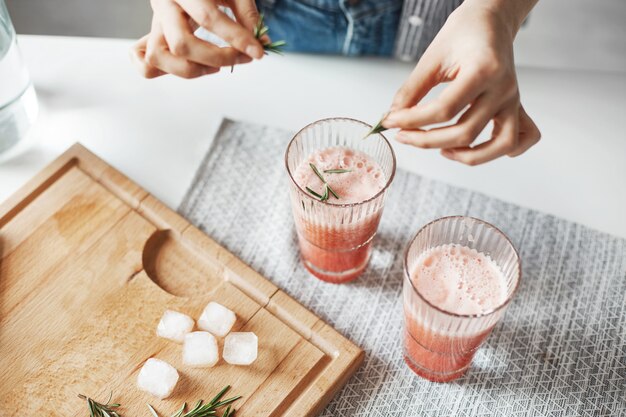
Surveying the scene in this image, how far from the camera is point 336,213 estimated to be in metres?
1.13

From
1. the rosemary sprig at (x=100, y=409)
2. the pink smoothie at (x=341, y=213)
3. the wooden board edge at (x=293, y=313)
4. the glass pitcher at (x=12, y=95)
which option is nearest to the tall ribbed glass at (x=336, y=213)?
the pink smoothie at (x=341, y=213)

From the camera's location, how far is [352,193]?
118 centimetres

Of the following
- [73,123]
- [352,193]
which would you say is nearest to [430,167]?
[352,193]

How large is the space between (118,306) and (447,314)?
Result: 0.63 meters

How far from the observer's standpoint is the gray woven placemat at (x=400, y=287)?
1.18 meters

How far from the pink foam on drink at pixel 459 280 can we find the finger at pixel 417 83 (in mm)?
275

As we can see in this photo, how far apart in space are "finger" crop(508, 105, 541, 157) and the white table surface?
1.24ft

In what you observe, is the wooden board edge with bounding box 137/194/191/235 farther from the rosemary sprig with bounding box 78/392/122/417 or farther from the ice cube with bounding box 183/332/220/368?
the rosemary sprig with bounding box 78/392/122/417

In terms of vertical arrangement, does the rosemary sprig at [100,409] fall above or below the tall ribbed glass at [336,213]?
below

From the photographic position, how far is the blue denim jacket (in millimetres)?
1552

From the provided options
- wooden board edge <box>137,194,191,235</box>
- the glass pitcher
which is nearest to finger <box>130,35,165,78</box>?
wooden board edge <box>137,194,191,235</box>

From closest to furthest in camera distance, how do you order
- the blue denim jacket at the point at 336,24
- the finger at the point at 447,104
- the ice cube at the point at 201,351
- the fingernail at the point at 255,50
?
the finger at the point at 447,104 < the fingernail at the point at 255,50 < the ice cube at the point at 201,351 < the blue denim jacket at the point at 336,24

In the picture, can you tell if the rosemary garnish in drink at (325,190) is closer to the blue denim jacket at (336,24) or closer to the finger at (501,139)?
the finger at (501,139)

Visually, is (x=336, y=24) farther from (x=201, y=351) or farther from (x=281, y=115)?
(x=201, y=351)
